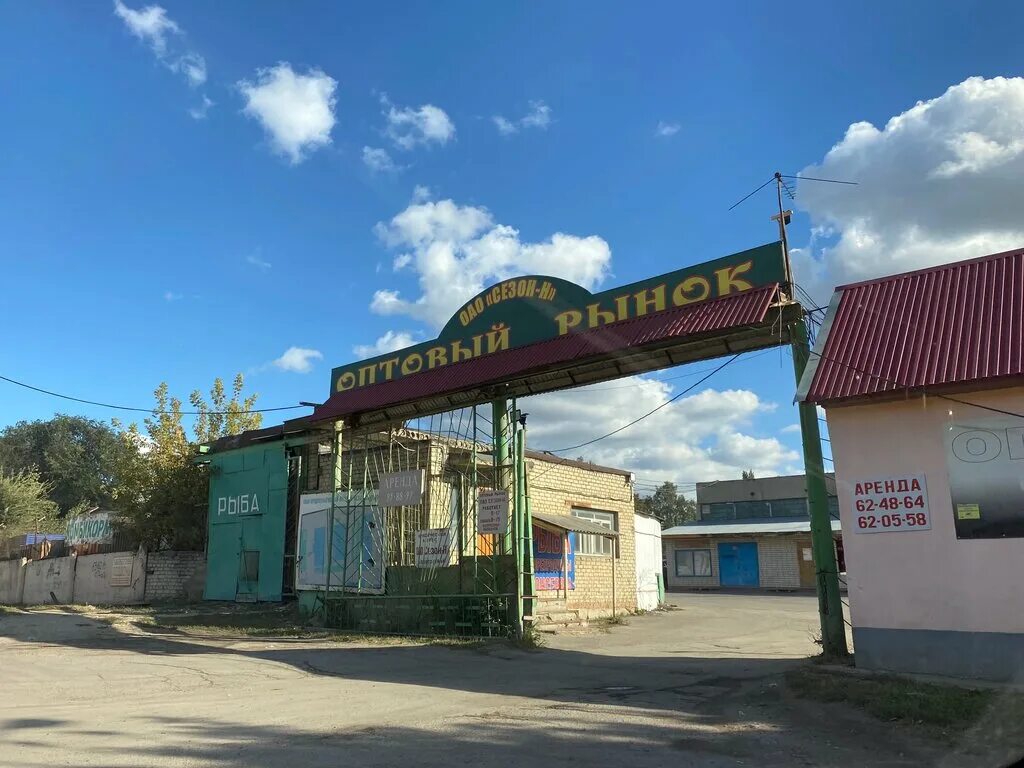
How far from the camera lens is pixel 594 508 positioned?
23.6 metres

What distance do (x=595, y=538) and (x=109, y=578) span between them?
1792 centimetres

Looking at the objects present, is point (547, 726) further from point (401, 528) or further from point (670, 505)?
point (670, 505)

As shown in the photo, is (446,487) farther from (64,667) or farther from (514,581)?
(64,667)

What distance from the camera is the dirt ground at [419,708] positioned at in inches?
A: 249

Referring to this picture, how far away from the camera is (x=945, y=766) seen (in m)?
5.98

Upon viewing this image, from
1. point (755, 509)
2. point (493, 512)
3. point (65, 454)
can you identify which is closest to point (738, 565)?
point (755, 509)

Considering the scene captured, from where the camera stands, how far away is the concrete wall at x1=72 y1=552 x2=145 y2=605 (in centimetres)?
2586

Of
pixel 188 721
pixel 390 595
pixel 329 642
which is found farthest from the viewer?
pixel 390 595

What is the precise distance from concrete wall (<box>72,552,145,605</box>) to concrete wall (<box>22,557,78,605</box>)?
53 cm

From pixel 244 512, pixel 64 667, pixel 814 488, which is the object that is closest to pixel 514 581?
pixel 814 488

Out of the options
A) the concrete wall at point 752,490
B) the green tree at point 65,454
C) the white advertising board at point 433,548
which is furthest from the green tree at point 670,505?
the white advertising board at point 433,548

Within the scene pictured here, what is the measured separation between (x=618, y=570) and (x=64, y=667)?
51.9ft

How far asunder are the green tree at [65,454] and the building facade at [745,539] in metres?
57.0

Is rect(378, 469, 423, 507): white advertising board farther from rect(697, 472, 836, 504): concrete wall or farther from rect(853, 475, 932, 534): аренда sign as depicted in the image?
rect(697, 472, 836, 504): concrete wall
